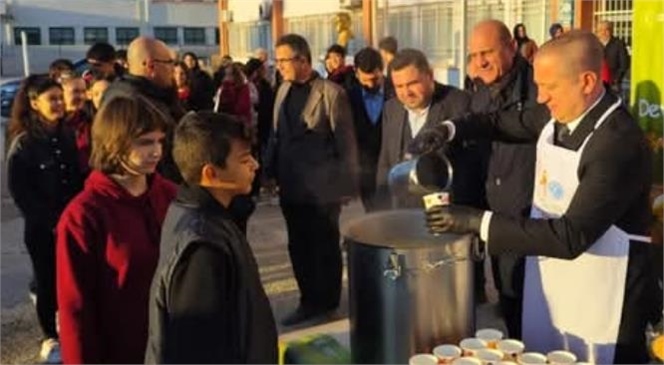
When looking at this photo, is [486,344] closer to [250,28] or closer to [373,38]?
[373,38]

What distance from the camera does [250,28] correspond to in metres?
24.8

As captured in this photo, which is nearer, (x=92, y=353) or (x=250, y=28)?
(x=92, y=353)

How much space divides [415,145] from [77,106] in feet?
8.22

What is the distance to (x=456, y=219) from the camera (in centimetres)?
219

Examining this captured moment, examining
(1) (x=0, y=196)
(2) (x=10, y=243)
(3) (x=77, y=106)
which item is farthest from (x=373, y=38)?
(3) (x=77, y=106)

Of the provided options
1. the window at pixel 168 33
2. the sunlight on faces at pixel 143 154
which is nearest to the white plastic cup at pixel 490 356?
the sunlight on faces at pixel 143 154

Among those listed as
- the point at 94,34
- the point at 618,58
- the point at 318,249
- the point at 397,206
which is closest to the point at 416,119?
the point at 397,206

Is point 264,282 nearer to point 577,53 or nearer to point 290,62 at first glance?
point 290,62

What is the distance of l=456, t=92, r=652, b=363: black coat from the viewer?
6.89 feet

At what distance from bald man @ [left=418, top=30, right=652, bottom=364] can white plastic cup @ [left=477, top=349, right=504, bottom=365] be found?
0.28 meters

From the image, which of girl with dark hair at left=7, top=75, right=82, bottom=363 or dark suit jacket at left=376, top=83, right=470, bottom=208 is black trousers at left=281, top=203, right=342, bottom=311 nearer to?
dark suit jacket at left=376, top=83, right=470, bottom=208

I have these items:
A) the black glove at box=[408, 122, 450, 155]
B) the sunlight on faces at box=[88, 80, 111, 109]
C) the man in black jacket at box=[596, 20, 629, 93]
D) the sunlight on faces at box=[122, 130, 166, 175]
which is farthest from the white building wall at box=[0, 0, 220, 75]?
the sunlight on faces at box=[122, 130, 166, 175]

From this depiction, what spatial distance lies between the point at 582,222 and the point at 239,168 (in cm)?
91

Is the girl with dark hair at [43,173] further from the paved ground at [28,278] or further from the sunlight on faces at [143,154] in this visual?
the sunlight on faces at [143,154]
